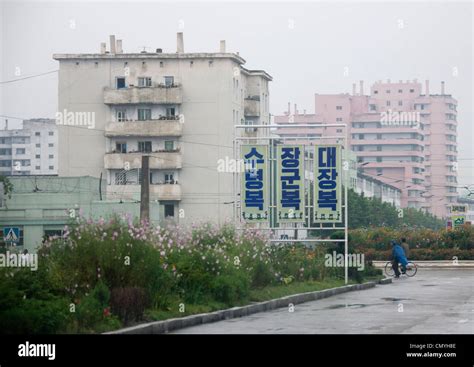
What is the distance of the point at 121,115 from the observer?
280 ft

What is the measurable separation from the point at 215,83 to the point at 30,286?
70.5m

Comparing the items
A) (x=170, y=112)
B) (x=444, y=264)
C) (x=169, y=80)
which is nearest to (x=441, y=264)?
(x=444, y=264)

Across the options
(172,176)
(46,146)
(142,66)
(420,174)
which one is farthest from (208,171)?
(46,146)

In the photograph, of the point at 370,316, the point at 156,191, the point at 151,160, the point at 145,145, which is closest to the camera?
the point at 370,316

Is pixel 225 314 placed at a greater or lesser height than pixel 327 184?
lesser

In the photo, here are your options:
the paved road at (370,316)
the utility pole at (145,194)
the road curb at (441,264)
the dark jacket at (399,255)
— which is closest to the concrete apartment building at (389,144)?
the road curb at (441,264)

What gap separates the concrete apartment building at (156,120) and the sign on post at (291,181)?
178 feet

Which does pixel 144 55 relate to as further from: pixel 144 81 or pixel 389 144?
pixel 389 144

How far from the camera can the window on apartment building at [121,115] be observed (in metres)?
85.2

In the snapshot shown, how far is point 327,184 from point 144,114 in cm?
5791

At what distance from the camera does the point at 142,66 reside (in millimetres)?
85625

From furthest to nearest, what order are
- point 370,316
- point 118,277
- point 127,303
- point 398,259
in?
point 398,259 < point 370,316 < point 118,277 < point 127,303

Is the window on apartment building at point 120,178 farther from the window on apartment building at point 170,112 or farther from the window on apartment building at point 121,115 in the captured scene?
the window on apartment building at point 170,112
